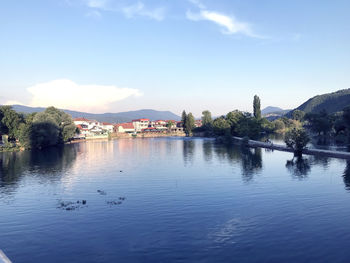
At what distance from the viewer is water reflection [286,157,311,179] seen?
45250 millimetres

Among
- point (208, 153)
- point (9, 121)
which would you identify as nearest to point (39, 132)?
point (9, 121)

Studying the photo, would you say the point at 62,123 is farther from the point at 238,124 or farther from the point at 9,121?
the point at 238,124

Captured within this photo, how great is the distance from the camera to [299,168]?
5116cm

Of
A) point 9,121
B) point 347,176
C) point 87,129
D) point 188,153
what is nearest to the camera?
point 347,176

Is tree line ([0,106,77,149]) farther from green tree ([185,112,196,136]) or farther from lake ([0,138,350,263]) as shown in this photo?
green tree ([185,112,196,136])

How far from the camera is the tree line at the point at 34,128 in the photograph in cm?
9206

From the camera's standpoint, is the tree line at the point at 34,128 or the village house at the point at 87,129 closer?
the tree line at the point at 34,128

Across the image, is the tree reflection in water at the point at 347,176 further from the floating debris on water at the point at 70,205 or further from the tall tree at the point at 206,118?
the tall tree at the point at 206,118

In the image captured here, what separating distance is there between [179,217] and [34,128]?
82.3 metres

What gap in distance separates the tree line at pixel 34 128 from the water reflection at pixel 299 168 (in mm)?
75260

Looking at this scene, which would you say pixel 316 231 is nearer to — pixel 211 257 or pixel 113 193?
pixel 211 257

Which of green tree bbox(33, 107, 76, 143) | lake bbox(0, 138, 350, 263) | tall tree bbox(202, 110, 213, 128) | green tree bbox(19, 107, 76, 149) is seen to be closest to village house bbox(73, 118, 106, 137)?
green tree bbox(33, 107, 76, 143)

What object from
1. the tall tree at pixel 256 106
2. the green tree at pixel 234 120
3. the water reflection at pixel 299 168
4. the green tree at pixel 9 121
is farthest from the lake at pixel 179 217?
the tall tree at pixel 256 106

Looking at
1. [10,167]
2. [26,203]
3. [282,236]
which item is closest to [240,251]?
[282,236]
